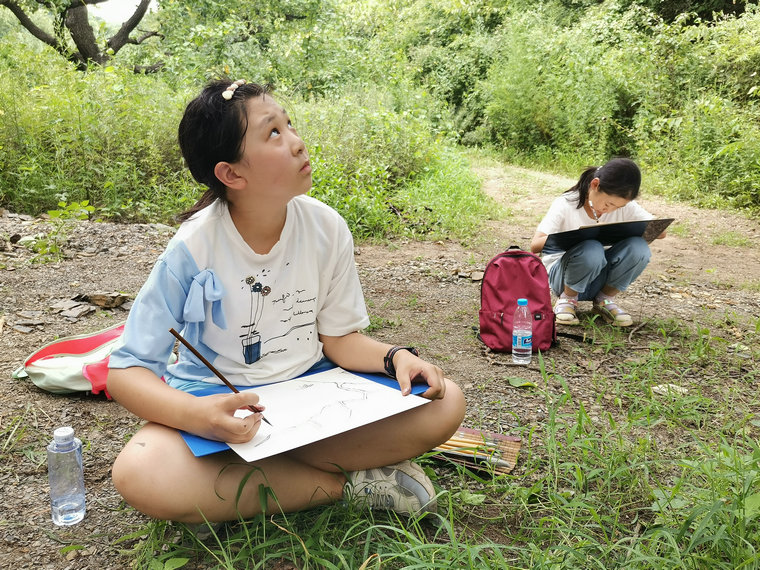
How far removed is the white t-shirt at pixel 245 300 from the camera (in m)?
1.51

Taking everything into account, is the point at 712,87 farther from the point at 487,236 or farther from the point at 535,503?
the point at 535,503

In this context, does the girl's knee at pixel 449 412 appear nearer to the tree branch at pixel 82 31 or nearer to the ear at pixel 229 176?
the ear at pixel 229 176

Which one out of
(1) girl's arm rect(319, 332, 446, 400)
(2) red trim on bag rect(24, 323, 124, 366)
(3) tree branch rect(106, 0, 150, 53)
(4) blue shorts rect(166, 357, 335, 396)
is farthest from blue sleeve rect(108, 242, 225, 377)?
(3) tree branch rect(106, 0, 150, 53)

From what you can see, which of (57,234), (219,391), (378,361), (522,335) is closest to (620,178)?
(522,335)

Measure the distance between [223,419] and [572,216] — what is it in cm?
262

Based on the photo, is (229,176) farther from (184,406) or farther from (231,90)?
(184,406)

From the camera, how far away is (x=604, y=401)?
97.3 inches

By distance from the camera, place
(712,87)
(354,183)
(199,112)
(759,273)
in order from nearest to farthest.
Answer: (199,112)
(759,273)
(354,183)
(712,87)

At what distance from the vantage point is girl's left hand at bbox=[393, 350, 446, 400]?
5.27 feet

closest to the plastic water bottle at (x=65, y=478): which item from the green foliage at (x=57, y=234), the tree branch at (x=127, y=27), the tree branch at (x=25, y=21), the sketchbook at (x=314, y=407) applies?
the sketchbook at (x=314, y=407)

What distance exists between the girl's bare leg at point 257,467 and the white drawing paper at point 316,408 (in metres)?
0.09

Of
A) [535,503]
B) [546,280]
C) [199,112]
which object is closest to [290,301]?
[199,112]

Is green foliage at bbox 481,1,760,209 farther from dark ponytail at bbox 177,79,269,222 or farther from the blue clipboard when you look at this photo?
dark ponytail at bbox 177,79,269,222

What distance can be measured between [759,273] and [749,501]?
3.84 metres
